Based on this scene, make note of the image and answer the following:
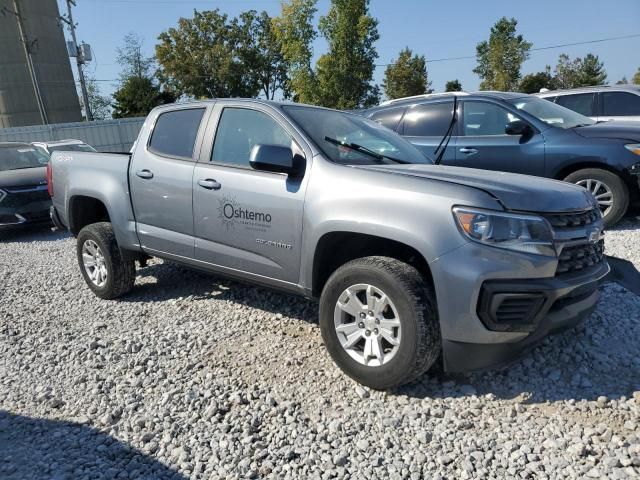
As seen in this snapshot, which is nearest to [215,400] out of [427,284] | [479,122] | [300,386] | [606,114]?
[300,386]

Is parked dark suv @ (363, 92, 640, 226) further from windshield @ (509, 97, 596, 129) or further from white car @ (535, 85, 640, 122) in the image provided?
white car @ (535, 85, 640, 122)

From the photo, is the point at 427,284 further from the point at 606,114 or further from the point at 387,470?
the point at 606,114

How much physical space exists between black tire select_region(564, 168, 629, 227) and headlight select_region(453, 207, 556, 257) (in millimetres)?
3994

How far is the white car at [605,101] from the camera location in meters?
7.88

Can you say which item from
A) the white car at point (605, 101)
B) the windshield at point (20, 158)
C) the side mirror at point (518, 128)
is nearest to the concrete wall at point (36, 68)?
the windshield at point (20, 158)

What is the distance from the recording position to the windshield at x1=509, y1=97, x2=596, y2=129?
6516 millimetres

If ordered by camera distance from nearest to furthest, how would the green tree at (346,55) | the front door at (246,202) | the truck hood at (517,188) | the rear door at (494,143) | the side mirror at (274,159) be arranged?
the truck hood at (517,188)
the side mirror at (274,159)
the front door at (246,202)
the rear door at (494,143)
the green tree at (346,55)

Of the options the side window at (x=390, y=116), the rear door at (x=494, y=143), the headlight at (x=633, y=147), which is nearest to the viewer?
the headlight at (x=633, y=147)

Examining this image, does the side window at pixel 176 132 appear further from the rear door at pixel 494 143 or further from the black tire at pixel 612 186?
the black tire at pixel 612 186

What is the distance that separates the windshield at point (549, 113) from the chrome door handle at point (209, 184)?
447cm

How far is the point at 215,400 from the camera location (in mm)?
3039

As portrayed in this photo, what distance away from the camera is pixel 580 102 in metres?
8.32

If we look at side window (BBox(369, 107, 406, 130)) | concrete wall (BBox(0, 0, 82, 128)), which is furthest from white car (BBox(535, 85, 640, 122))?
concrete wall (BBox(0, 0, 82, 128))

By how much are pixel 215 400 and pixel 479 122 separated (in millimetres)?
5204
